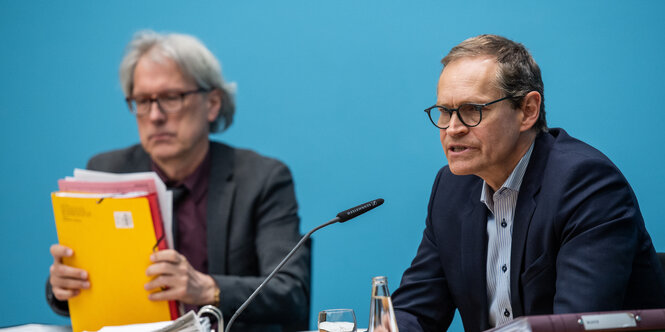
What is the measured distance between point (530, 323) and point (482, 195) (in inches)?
36.8

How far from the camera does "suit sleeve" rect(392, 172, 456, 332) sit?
175 centimetres

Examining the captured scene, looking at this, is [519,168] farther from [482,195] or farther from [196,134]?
[196,134]

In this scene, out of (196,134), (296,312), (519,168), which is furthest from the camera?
(196,134)

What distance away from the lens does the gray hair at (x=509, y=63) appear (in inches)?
65.2

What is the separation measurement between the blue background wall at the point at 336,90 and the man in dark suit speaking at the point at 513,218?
0.64 m

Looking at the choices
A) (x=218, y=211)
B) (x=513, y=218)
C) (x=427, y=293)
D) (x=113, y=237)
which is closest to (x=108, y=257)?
(x=113, y=237)

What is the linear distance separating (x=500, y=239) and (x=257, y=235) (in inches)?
37.2

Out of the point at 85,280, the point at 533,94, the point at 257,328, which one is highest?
the point at 533,94

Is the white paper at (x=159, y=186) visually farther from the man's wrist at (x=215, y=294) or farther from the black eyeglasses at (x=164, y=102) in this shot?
the black eyeglasses at (x=164, y=102)

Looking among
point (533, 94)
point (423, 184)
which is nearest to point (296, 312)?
point (423, 184)

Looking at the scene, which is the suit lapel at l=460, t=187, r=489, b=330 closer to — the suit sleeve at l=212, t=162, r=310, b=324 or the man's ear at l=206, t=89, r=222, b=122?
the suit sleeve at l=212, t=162, r=310, b=324

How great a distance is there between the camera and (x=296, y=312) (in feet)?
7.25

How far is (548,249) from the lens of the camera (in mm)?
1517

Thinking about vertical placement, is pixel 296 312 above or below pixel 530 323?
below
